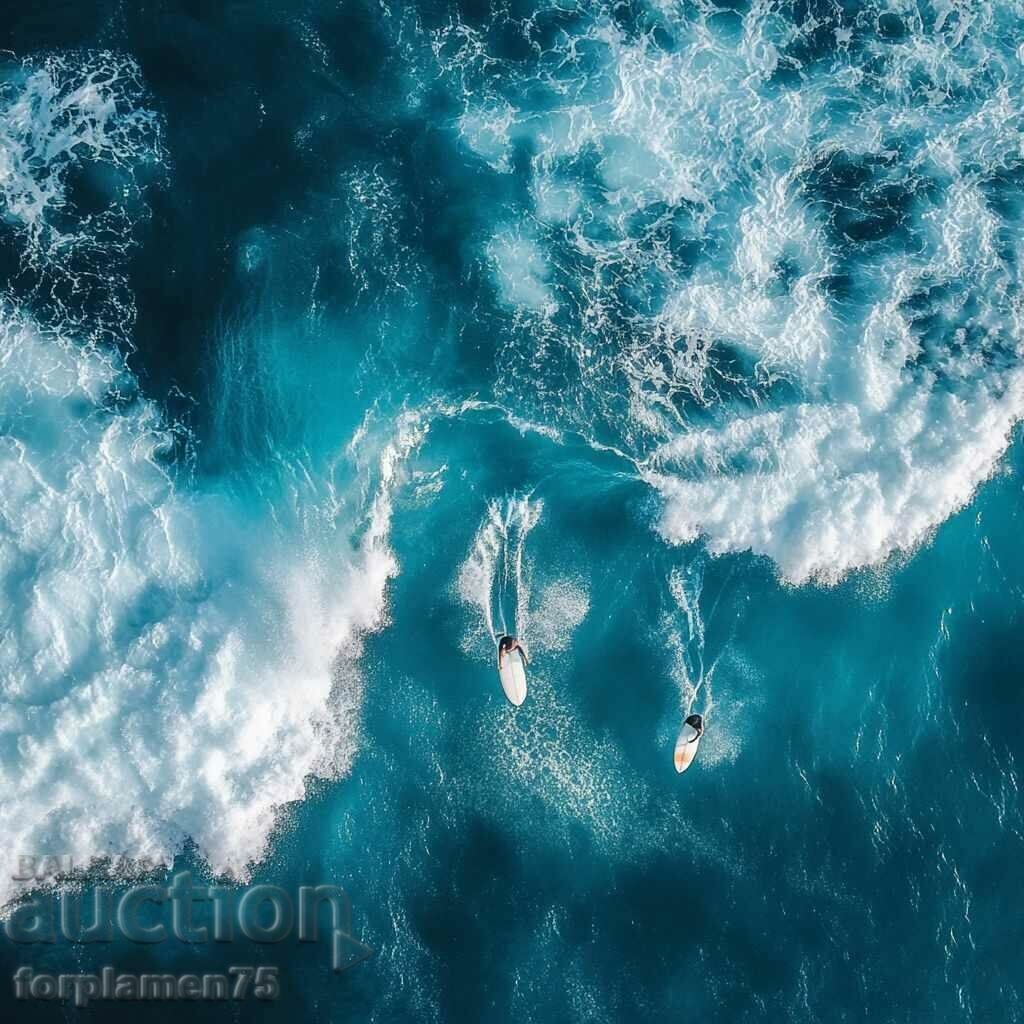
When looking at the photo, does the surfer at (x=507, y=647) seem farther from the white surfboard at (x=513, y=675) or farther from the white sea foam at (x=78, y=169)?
the white sea foam at (x=78, y=169)

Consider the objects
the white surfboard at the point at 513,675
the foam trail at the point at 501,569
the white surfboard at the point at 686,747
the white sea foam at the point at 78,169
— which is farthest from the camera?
the white sea foam at the point at 78,169

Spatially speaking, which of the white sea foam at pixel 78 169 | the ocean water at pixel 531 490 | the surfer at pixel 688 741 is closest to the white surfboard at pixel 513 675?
the ocean water at pixel 531 490

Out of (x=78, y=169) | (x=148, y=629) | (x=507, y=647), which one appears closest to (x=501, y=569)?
(x=507, y=647)

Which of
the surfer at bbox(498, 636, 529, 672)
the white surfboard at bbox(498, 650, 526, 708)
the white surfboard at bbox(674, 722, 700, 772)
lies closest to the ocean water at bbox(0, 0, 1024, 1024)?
the white surfboard at bbox(674, 722, 700, 772)

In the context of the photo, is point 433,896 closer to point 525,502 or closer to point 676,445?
point 525,502

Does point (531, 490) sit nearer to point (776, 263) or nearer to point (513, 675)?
point (513, 675)

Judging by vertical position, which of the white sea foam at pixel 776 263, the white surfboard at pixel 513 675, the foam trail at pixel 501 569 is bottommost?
the white surfboard at pixel 513 675
